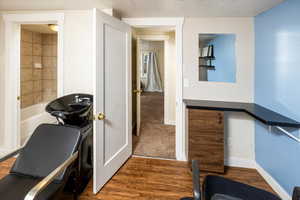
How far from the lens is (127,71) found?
8.75 ft

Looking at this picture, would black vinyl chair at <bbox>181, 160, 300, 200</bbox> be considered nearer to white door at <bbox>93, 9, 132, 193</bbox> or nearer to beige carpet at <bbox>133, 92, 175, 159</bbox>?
white door at <bbox>93, 9, 132, 193</bbox>

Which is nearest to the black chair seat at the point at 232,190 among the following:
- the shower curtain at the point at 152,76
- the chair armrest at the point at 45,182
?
the chair armrest at the point at 45,182

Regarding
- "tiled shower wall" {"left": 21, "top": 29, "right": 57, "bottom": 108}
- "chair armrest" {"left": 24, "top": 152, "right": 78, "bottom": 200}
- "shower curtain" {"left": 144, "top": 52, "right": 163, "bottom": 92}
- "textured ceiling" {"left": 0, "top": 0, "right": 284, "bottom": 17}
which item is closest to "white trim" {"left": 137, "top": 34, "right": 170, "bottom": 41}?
"textured ceiling" {"left": 0, "top": 0, "right": 284, "bottom": 17}

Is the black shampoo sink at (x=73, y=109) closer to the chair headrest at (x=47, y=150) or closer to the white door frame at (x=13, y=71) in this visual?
the chair headrest at (x=47, y=150)

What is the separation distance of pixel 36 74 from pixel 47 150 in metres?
3.11

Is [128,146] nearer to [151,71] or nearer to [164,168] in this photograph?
[164,168]

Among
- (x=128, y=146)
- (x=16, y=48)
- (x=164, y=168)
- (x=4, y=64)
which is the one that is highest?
(x=16, y=48)

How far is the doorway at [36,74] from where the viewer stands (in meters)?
3.70

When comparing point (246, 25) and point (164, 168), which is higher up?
point (246, 25)

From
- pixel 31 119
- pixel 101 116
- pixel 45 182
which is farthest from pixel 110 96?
pixel 31 119

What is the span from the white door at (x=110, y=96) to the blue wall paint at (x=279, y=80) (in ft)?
5.86

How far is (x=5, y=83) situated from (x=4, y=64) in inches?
11.3

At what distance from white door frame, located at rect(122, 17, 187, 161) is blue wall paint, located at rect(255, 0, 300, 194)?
3.35ft

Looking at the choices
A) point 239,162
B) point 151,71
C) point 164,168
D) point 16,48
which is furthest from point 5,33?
point 151,71
